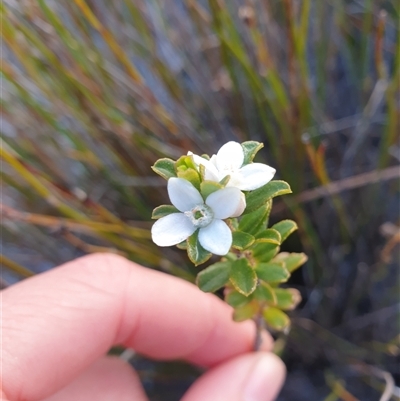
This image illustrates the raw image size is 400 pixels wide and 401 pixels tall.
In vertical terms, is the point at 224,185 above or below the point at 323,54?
above

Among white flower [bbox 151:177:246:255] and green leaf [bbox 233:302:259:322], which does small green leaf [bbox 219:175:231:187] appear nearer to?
white flower [bbox 151:177:246:255]

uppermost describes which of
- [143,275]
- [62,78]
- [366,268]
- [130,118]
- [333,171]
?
[62,78]

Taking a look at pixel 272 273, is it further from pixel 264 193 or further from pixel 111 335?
pixel 111 335

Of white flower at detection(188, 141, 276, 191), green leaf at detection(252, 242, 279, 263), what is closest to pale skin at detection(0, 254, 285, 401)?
green leaf at detection(252, 242, 279, 263)

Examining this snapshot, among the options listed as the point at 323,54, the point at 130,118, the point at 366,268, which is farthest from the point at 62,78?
the point at 366,268

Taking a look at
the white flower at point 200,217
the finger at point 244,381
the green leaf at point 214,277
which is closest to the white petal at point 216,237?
A: the white flower at point 200,217

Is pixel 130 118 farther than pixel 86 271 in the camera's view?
Yes

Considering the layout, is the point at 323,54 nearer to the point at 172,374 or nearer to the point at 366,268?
the point at 366,268
